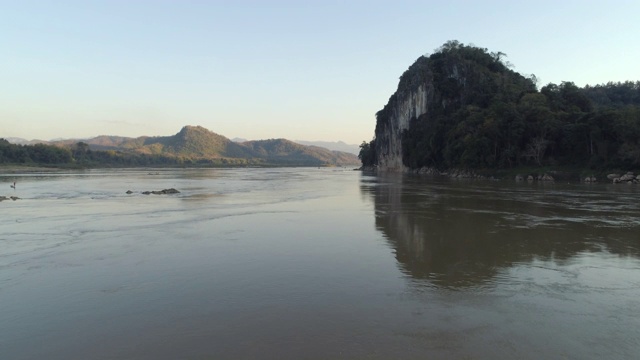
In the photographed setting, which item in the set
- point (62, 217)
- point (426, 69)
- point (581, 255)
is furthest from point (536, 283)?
point (426, 69)

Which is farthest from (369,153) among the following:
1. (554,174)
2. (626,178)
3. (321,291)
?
(321,291)

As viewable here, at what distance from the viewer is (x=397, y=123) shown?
12669cm

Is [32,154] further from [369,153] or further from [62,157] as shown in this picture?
[369,153]

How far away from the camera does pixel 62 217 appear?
2281cm

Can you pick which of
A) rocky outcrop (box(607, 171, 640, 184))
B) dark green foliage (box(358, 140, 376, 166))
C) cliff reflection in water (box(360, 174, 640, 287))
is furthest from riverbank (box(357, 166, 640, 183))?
dark green foliage (box(358, 140, 376, 166))

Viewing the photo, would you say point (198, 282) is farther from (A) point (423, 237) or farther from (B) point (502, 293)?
(A) point (423, 237)

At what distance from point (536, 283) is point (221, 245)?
10.3m

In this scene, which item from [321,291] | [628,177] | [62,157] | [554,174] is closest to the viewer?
[321,291]

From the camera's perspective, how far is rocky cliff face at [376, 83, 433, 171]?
360 ft

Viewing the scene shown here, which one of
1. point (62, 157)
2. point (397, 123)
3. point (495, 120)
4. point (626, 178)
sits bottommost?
point (626, 178)

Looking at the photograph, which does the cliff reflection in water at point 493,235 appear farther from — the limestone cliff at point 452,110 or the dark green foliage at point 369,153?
the dark green foliage at point 369,153

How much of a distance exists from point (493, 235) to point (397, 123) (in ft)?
371

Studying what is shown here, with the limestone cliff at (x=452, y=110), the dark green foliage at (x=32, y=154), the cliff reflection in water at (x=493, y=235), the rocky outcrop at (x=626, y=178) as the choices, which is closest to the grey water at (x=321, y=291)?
the cliff reflection in water at (x=493, y=235)

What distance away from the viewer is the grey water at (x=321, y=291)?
6664 millimetres
